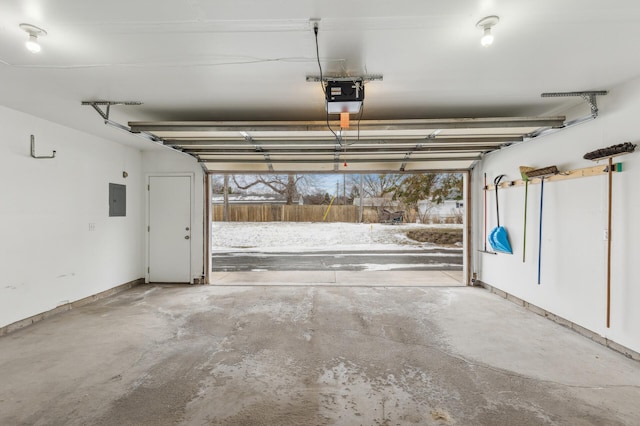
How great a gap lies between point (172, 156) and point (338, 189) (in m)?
18.9

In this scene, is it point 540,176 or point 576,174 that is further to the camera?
point 540,176

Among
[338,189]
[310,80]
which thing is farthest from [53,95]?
[338,189]

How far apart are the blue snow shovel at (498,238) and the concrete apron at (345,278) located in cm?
120

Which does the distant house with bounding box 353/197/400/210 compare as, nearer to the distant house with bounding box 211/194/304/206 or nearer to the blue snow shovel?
the distant house with bounding box 211/194/304/206

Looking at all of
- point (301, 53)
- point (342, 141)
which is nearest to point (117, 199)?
point (342, 141)

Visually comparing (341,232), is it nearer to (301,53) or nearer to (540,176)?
(540,176)

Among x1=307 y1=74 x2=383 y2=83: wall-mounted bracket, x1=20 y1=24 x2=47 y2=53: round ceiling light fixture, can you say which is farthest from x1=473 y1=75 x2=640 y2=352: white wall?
x1=20 y1=24 x2=47 y2=53: round ceiling light fixture

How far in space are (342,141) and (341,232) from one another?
11.3 meters

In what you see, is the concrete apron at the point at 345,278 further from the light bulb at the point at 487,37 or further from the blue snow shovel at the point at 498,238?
the light bulb at the point at 487,37

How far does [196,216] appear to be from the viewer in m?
5.88

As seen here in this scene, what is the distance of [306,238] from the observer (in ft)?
46.6

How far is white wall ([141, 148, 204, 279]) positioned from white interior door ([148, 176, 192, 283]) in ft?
0.32

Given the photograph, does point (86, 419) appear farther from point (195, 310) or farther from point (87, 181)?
point (87, 181)

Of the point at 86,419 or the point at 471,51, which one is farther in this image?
the point at 471,51
